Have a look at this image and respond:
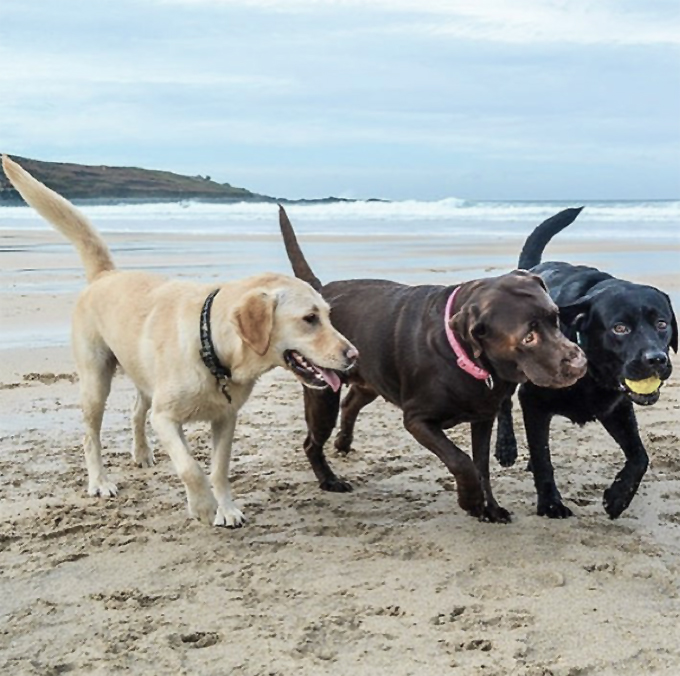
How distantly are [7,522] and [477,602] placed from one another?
7.03 ft

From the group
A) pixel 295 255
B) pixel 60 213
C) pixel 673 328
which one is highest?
pixel 60 213

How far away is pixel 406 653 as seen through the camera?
124 inches

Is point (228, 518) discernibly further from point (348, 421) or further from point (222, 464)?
point (348, 421)

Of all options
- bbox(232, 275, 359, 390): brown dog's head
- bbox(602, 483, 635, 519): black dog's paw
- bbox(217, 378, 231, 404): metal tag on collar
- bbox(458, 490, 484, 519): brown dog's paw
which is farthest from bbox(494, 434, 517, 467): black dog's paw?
bbox(217, 378, 231, 404): metal tag on collar

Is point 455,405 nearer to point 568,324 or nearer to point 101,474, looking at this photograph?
point 568,324

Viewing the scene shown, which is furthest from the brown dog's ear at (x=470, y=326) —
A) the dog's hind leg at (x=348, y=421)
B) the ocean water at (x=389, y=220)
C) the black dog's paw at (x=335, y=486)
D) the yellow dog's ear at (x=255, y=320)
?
the ocean water at (x=389, y=220)

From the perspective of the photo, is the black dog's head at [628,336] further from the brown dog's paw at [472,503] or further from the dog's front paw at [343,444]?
the dog's front paw at [343,444]

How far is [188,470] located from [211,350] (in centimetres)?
53

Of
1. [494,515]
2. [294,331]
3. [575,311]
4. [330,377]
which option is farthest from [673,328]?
[294,331]

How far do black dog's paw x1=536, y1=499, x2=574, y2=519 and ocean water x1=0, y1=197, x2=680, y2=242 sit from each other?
19.2 meters

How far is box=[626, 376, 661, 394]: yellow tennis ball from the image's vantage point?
4188 millimetres

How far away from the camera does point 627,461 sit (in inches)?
181

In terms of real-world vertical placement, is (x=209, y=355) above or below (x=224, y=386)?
above

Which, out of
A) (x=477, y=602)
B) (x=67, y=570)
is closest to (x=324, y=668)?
(x=477, y=602)
